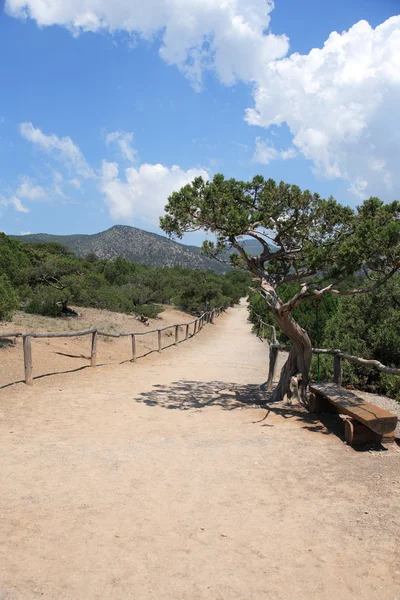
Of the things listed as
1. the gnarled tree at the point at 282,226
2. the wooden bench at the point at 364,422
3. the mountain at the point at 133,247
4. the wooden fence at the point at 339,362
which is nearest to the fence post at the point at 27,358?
the gnarled tree at the point at 282,226

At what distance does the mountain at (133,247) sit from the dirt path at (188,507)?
116965mm

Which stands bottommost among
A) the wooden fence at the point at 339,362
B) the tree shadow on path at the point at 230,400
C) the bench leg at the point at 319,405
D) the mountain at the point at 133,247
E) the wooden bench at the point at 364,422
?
the tree shadow on path at the point at 230,400

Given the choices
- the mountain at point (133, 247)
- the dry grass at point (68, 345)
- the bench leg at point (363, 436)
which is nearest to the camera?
the bench leg at point (363, 436)

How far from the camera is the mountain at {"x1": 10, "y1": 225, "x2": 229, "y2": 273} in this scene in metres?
127

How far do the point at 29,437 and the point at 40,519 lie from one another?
2.39 metres

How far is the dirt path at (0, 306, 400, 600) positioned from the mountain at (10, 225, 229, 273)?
384ft

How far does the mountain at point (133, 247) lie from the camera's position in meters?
127

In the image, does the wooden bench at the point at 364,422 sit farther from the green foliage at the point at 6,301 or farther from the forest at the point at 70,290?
the forest at the point at 70,290

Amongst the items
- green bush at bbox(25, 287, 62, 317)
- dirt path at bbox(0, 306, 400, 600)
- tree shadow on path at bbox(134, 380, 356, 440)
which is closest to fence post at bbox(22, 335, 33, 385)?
dirt path at bbox(0, 306, 400, 600)

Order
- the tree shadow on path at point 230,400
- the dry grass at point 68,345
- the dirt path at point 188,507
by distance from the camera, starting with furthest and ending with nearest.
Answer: the dry grass at point 68,345
the tree shadow on path at point 230,400
the dirt path at point 188,507

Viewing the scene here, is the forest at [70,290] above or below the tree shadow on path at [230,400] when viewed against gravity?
above

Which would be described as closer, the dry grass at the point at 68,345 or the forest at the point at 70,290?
the dry grass at the point at 68,345

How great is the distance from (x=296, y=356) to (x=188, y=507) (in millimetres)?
4715

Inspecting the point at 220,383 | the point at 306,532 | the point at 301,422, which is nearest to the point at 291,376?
the point at 301,422
